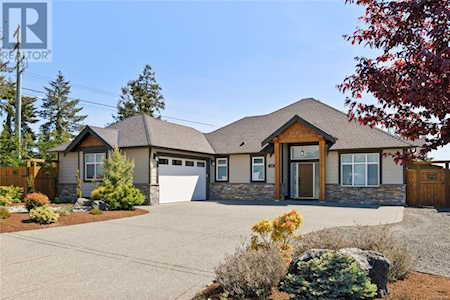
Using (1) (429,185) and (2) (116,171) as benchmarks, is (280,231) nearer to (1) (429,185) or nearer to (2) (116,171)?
(2) (116,171)

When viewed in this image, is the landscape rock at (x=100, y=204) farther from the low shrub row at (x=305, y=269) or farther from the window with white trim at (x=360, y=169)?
the window with white trim at (x=360, y=169)

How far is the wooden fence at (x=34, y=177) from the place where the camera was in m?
20.7

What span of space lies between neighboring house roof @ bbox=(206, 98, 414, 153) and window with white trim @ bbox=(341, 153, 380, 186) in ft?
2.24

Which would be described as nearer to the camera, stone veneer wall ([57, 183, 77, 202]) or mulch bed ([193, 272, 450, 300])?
mulch bed ([193, 272, 450, 300])

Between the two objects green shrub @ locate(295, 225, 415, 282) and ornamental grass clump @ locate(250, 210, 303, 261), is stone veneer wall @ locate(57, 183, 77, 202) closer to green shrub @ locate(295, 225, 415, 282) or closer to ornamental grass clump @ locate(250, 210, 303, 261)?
ornamental grass clump @ locate(250, 210, 303, 261)

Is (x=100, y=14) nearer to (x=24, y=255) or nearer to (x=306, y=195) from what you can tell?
(x=24, y=255)

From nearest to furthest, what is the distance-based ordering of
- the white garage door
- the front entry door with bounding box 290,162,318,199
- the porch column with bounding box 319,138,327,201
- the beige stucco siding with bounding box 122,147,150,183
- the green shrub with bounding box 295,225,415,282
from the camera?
the green shrub with bounding box 295,225,415,282 → the beige stucco siding with bounding box 122,147,150,183 → the porch column with bounding box 319,138,327,201 → the white garage door → the front entry door with bounding box 290,162,318,199

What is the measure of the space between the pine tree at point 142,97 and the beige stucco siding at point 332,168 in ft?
94.6

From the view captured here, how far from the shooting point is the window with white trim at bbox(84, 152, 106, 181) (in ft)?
64.7

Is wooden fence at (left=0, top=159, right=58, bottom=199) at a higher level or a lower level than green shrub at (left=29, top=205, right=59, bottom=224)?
higher

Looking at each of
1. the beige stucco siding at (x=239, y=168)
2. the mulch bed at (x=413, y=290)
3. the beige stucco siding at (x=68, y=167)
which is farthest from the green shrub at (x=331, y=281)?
the beige stucco siding at (x=68, y=167)

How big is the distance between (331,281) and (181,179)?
56.3ft

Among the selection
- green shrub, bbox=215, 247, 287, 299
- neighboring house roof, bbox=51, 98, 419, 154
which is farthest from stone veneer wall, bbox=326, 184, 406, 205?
green shrub, bbox=215, 247, 287, 299

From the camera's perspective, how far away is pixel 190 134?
24.0 m
